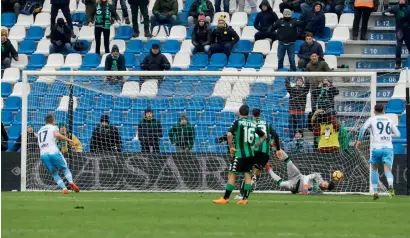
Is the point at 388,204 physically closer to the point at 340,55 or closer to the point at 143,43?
the point at 340,55

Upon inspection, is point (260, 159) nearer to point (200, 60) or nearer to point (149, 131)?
point (149, 131)

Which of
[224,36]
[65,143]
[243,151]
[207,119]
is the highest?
[224,36]

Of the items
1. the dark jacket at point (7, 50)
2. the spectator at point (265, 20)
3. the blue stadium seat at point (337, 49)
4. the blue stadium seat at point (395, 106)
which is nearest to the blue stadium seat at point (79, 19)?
the dark jacket at point (7, 50)

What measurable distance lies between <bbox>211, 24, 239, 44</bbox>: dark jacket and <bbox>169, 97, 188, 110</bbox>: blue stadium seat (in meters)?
4.27

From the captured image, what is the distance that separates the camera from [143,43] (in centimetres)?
3278

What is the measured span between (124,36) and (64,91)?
646 cm

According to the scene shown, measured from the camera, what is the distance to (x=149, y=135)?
26.3m

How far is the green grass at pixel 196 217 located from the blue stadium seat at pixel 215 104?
159 inches

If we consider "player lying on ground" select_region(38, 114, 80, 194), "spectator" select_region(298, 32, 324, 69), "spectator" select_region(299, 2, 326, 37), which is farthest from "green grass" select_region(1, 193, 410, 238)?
"spectator" select_region(299, 2, 326, 37)

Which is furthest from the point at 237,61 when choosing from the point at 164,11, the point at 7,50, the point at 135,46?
the point at 7,50

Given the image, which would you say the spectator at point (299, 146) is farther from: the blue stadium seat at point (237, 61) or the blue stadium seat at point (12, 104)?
the blue stadium seat at point (12, 104)

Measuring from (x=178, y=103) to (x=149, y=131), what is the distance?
100 cm

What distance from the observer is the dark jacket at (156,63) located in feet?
97.3

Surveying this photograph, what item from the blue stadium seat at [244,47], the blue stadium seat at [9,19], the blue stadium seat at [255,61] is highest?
the blue stadium seat at [9,19]
